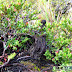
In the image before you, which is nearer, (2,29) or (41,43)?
(2,29)

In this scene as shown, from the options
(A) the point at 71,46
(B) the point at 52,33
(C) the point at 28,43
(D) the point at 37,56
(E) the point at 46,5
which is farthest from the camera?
(E) the point at 46,5

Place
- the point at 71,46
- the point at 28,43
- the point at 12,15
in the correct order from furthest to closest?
1. the point at 28,43
2. the point at 71,46
3. the point at 12,15

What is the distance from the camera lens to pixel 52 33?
70.6 inches

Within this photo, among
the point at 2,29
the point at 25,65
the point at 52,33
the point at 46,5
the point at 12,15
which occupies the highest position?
the point at 46,5

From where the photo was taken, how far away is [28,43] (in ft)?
7.35

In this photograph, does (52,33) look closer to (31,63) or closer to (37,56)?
(37,56)

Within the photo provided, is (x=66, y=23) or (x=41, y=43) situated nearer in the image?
(x=66, y=23)

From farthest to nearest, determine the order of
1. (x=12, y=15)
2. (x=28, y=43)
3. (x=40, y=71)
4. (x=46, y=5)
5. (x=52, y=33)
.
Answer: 1. (x=46, y=5)
2. (x=28, y=43)
3. (x=52, y=33)
4. (x=40, y=71)
5. (x=12, y=15)

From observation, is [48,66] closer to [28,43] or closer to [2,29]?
[28,43]

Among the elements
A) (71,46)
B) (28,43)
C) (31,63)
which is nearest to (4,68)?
(31,63)

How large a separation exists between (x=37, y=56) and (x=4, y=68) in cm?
77

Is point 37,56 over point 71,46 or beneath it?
beneath

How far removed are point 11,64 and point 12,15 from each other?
96cm

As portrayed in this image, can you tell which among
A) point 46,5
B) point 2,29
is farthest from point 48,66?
point 46,5
